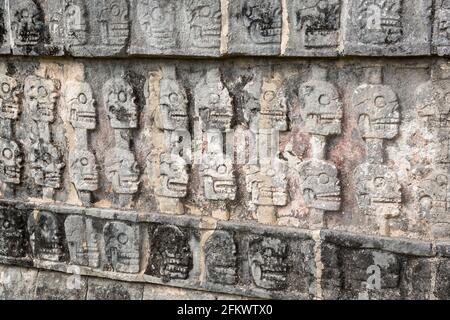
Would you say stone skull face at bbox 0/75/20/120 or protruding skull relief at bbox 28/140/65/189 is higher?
stone skull face at bbox 0/75/20/120

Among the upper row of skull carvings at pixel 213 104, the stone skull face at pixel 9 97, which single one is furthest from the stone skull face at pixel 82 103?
the stone skull face at pixel 9 97

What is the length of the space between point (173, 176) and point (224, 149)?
322mm

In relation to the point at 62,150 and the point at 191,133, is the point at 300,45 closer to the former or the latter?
the point at 191,133

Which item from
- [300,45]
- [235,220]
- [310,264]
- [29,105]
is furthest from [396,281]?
[29,105]

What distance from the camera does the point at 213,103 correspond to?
3889 millimetres

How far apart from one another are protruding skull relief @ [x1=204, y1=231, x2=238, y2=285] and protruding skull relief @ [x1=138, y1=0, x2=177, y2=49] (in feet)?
3.33

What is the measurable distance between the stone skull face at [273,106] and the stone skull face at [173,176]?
51 cm

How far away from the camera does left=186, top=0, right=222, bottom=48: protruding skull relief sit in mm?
3738

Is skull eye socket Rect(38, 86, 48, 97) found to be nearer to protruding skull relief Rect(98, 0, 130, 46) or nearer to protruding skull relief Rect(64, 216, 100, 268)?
protruding skull relief Rect(98, 0, 130, 46)

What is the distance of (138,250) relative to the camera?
4.19 m

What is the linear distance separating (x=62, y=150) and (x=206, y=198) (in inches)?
36.0

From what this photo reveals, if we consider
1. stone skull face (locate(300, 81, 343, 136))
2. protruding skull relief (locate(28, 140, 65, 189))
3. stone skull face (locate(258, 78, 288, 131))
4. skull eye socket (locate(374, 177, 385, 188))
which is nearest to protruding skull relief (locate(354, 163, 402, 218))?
skull eye socket (locate(374, 177, 385, 188))

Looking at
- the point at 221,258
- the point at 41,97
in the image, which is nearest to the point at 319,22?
A: the point at 221,258

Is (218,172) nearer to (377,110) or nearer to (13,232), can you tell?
(377,110)
